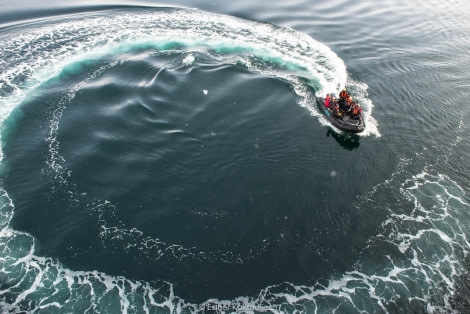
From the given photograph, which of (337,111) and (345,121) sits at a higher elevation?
(337,111)

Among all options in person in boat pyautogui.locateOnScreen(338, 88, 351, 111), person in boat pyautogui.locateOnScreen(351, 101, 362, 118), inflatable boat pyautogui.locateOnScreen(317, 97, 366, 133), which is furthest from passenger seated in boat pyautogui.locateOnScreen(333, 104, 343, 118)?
person in boat pyautogui.locateOnScreen(351, 101, 362, 118)

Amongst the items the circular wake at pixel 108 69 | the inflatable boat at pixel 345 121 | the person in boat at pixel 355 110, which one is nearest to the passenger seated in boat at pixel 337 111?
the inflatable boat at pixel 345 121

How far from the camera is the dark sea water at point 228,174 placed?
28.9 metres

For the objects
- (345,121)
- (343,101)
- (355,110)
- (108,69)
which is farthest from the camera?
(108,69)

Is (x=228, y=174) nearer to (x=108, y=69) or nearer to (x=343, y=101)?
(x=343, y=101)

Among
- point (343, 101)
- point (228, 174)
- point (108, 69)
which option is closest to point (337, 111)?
point (343, 101)

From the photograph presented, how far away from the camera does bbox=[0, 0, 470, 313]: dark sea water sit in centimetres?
2886

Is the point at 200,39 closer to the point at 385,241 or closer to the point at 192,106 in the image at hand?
the point at 192,106

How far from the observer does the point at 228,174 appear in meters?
37.1

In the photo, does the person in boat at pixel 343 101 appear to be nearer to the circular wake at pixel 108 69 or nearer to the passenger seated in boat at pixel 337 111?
the passenger seated in boat at pixel 337 111

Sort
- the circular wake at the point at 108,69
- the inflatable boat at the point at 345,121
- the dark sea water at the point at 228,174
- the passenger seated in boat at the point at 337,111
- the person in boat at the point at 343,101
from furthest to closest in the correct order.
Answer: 1. the person in boat at the point at 343,101
2. the passenger seated in boat at the point at 337,111
3. the inflatable boat at the point at 345,121
4. the dark sea water at the point at 228,174
5. the circular wake at the point at 108,69

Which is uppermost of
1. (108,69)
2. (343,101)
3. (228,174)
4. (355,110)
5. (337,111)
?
(108,69)

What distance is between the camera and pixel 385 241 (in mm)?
31984

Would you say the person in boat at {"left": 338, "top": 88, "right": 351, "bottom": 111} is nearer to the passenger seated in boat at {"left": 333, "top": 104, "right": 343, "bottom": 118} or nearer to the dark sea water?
the passenger seated in boat at {"left": 333, "top": 104, "right": 343, "bottom": 118}
